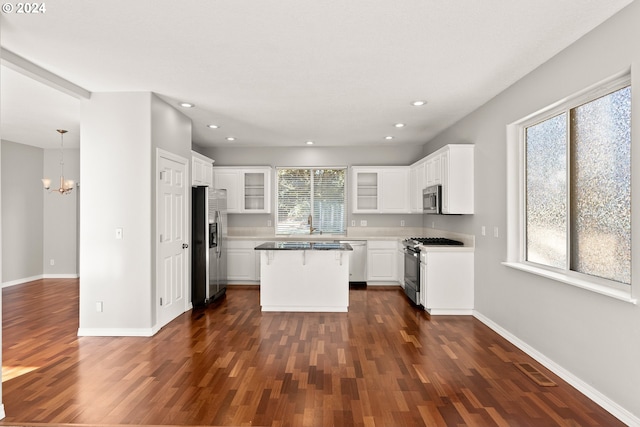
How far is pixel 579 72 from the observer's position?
9.52ft

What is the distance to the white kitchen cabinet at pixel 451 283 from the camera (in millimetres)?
4953

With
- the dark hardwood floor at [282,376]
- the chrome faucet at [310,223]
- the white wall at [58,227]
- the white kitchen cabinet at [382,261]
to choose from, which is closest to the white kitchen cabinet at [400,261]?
the white kitchen cabinet at [382,261]

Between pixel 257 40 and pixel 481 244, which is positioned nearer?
pixel 257 40

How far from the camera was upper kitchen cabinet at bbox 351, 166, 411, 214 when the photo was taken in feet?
23.6

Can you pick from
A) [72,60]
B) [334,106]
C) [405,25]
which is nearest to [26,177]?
[72,60]

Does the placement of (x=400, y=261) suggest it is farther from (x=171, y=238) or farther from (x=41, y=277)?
(x=41, y=277)

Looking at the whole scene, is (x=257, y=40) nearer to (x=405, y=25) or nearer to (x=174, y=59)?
(x=174, y=59)

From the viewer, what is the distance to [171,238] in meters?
4.68

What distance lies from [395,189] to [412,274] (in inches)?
84.2

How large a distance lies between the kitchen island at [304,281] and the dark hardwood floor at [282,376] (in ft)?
1.24

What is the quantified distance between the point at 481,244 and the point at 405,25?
304 centimetres

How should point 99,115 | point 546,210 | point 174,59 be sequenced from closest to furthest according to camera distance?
point 174,59
point 546,210
point 99,115

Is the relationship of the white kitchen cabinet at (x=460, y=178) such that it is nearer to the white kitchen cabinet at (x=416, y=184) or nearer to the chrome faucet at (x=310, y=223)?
the white kitchen cabinet at (x=416, y=184)

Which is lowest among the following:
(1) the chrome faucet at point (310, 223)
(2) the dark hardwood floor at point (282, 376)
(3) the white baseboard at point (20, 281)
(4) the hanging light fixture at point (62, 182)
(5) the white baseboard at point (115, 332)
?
(2) the dark hardwood floor at point (282, 376)
